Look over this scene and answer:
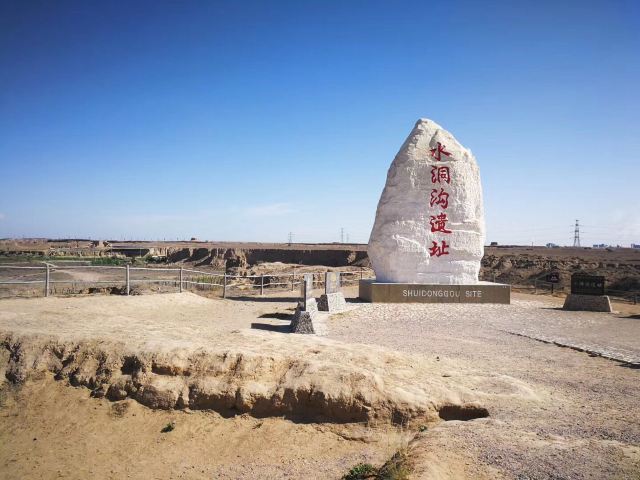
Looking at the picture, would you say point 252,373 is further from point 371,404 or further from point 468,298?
point 468,298

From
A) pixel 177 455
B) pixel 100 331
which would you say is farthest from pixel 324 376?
pixel 100 331

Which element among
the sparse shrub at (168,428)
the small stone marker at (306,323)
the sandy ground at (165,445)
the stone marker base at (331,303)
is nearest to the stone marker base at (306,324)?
the small stone marker at (306,323)

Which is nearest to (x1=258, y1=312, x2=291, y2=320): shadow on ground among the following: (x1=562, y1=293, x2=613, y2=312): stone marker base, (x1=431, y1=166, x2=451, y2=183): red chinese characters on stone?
(x1=431, y1=166, x2=451, y2=183): red chinese characters on stone

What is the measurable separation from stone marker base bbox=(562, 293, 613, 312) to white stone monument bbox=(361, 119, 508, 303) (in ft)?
10.0

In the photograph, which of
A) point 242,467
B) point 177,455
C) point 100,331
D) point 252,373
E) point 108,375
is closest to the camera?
point 242,467

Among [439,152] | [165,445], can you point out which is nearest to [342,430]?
[165,445]

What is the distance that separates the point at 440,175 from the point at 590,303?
6.94 m

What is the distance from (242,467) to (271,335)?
3258mm

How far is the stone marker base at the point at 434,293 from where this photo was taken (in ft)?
54.8

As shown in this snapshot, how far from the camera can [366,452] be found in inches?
214

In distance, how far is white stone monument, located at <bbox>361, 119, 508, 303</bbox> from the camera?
55.7ft

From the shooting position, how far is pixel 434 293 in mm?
16859

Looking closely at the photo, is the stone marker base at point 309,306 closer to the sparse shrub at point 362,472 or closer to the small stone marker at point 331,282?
the small stone marker at point 331,282

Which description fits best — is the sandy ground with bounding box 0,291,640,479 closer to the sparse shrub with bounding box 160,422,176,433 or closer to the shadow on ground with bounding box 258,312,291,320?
the sparse shrub with bounding box 160,422,176,433
